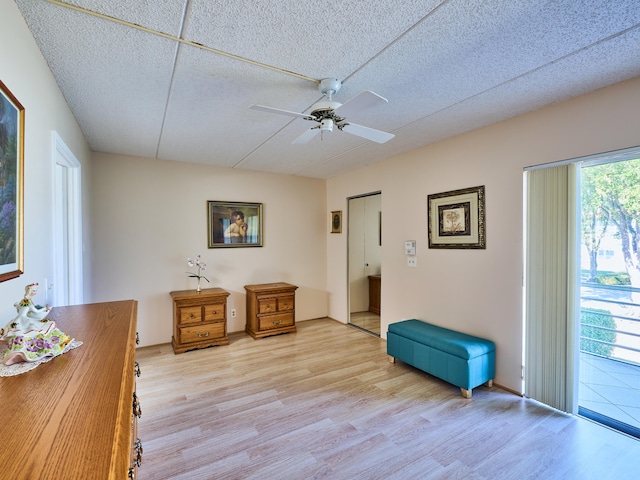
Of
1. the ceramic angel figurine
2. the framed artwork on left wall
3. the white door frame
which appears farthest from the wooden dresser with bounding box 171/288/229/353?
the ceramic angel figurine

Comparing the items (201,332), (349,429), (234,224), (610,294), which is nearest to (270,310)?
(201,332)

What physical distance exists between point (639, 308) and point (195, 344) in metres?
4.14

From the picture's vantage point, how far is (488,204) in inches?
110

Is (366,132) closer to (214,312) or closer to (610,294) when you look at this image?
(610,294)

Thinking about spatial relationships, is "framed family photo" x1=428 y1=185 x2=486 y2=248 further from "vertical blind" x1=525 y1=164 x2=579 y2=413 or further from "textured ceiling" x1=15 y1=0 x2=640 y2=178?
"textured ceiling" x1=15 y1=0 x2=640 y2=178

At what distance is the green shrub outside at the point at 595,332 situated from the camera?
2.25 metres

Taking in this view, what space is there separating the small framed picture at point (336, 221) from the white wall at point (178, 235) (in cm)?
33

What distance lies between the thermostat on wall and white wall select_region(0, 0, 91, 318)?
3204 mm

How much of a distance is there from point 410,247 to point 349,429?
207 cm

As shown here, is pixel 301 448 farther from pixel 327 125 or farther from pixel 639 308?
pixel 639 308

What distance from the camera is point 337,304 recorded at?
4.99m

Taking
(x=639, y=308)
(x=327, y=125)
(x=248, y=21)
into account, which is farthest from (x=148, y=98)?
(x=639, y=308)

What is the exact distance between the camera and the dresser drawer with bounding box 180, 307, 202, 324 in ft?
12.0

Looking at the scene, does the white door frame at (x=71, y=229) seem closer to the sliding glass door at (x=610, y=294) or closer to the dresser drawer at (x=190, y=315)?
the dresser drawer at (x=190, y=315)
